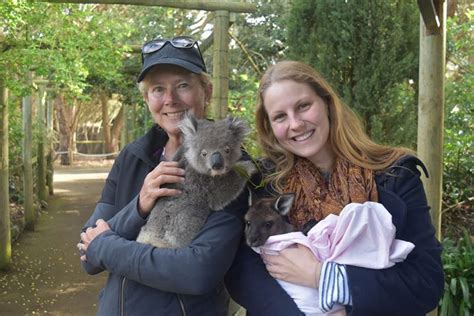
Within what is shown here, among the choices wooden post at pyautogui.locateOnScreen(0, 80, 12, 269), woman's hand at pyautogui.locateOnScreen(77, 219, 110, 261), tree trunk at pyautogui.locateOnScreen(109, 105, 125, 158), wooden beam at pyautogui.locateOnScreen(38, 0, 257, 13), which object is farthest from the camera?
tree trunk at pyautogui.locateOnScreen(109, 105, 125, 158)

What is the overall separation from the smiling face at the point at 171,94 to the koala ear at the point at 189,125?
0.08 m

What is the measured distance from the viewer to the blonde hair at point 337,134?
6.00 ft

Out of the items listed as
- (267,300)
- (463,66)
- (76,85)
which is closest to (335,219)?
(267,300)

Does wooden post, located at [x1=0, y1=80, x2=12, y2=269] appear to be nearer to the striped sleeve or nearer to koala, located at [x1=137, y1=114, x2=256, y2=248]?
koala, located at [x1=137, y1=114, x2=256, y2=248]

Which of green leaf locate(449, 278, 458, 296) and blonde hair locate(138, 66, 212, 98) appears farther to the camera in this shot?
green leaf locate(449, 278, 458, 296)

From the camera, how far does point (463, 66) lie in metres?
7.50

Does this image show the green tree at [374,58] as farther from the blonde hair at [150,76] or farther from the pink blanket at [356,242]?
the pink blanket at [356,242]

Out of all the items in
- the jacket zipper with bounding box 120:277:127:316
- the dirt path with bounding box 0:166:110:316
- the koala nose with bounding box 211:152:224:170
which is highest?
the koala nose with bounding box 211:152:224:170

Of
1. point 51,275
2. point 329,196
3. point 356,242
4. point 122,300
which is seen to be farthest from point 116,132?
point 356,242

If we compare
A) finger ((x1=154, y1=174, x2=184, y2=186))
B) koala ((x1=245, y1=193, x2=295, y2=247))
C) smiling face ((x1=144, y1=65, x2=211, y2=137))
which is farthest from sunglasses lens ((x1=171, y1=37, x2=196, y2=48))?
koala ((x1=245, y1=193, x2=295, y2=247))

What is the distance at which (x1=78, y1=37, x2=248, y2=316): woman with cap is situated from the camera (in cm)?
168

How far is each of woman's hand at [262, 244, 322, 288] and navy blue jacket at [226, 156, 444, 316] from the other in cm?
5

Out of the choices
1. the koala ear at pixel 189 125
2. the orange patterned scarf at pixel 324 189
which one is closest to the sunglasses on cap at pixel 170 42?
the koala ear at pixel 189 125

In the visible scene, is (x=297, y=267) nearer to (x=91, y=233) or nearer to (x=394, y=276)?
(x=394, y=276)
